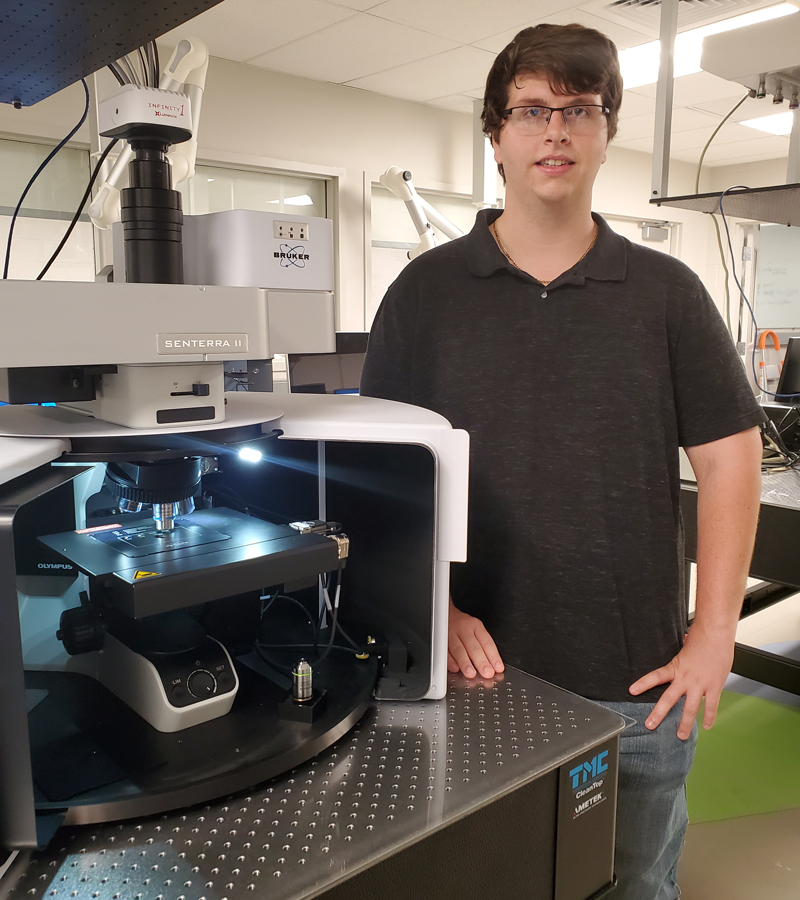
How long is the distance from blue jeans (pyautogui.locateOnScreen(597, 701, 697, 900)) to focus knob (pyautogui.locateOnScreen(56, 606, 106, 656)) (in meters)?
0.70

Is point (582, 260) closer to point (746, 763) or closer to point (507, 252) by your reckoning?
point (507, 252)

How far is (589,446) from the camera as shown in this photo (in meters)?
1.10

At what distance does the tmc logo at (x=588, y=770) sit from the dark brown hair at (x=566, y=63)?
89cm

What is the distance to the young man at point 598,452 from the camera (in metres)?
1.10

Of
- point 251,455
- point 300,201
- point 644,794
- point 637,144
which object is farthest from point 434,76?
point 644,794

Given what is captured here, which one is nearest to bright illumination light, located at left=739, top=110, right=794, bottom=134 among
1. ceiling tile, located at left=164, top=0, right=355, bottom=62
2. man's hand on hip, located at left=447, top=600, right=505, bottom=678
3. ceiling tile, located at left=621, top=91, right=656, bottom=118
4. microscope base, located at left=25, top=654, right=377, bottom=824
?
ceiling tile, located at left=621, top=91, right=656, bottom=118

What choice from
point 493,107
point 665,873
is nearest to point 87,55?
point 493,107

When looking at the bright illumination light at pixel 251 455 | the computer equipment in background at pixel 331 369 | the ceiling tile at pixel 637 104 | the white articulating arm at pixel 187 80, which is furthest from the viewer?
the ceiling tile at pixel 637 104

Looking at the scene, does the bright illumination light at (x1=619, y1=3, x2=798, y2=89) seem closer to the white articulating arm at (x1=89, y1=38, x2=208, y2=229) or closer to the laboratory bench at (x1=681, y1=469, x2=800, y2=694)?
the laboratory bench at (x1=681, y1=469, x2=800, y2=694)

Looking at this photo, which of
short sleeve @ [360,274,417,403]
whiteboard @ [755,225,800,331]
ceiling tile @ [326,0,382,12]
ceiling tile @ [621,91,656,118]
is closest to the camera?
short sleeve @ [360,274,417,403]

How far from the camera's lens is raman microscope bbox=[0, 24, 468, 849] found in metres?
0.64

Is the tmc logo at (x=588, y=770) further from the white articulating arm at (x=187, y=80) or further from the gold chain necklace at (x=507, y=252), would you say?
the white articulating arm at (x=187, y=80)

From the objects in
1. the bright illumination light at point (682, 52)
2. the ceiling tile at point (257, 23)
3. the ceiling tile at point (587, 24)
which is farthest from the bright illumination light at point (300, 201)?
the bright illumination light at point (682, 52)

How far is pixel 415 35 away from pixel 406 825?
4.00m
